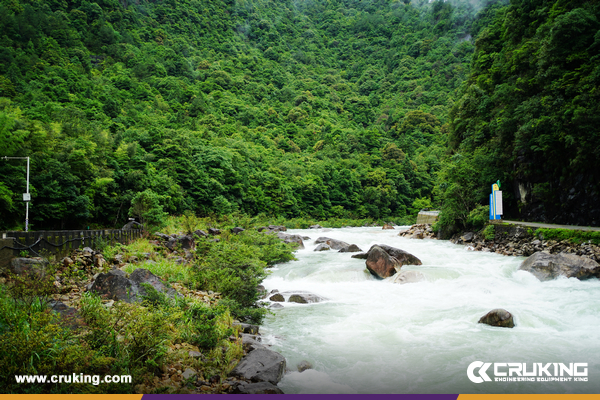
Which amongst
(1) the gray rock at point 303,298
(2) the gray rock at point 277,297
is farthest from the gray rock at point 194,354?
(1) the gray rock at point 303,298

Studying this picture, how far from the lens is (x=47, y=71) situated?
184ft

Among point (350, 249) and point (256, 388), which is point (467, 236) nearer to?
point (350, 249)

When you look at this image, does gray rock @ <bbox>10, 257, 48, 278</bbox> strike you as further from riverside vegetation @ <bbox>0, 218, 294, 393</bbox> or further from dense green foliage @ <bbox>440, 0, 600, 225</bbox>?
dense green foliage @ <bbox>440, 0, 600, 225</bbox>

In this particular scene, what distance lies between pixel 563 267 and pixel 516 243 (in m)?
6.99

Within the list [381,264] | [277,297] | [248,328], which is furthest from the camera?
[381,264]

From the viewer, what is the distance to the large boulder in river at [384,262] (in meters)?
14.1

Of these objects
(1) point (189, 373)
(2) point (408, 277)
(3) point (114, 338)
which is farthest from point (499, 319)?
(3) point (114, 338)

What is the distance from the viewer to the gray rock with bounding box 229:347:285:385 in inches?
219

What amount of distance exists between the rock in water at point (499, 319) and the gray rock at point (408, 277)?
4.37m

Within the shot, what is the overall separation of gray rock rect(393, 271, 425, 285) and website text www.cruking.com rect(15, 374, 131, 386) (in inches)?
420

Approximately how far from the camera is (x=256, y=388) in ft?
16.6

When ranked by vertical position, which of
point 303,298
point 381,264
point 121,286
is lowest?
point 303,298

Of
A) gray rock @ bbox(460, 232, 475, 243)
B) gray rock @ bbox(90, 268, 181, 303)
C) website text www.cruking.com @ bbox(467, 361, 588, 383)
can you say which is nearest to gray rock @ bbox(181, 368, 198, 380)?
gray rock @ bbox(90, 268, 181, 303)

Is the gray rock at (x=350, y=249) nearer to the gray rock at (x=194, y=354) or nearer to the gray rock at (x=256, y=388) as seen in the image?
the gray rock at (x=194, y=354)
